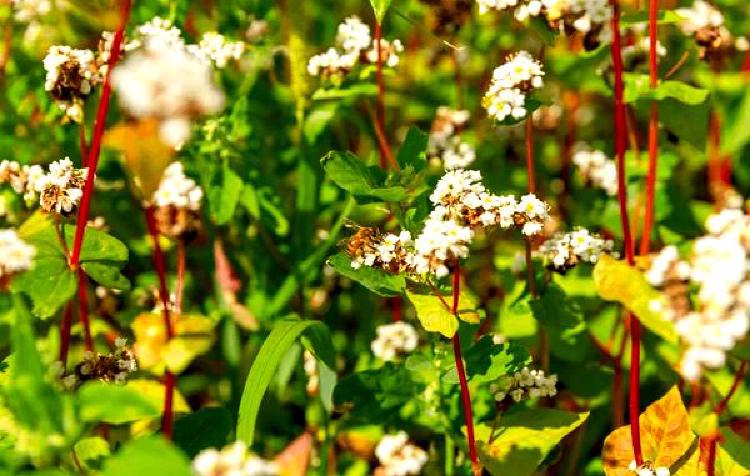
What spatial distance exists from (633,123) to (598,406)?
92 centimetres

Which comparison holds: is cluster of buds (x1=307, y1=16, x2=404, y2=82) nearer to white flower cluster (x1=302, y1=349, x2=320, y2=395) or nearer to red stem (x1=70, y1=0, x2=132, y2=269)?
white flower cluster (x1=302, y1=349, x2=320, y2=395)

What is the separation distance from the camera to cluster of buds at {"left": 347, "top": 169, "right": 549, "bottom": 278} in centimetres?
165

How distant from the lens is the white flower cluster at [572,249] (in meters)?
2.20

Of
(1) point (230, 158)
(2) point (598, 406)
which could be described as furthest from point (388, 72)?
(2) point (598, 406)

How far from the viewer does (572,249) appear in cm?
221

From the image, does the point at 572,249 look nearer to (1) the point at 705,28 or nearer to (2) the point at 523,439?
(2) the point at 523,439

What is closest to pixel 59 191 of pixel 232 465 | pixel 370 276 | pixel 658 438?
pixel 370 276

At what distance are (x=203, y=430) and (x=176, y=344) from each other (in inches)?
Result: 10.1

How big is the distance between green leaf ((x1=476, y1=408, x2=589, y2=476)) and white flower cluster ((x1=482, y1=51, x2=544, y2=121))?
701 mm

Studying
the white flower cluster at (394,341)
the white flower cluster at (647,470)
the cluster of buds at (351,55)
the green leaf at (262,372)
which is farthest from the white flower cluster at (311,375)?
the white flower cluster at (647,470)

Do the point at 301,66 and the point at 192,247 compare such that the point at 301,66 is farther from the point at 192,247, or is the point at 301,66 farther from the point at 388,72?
the point at 192,247

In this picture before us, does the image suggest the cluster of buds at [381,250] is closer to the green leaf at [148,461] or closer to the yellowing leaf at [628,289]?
the yellowing leaf at [628,289]

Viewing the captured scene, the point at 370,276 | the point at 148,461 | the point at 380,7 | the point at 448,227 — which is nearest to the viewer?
the point at 148,461

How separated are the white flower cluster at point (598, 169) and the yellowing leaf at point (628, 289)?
0.81 m
